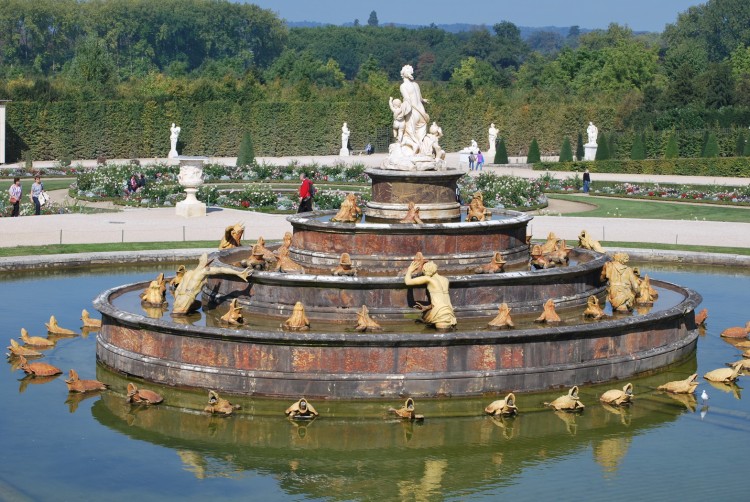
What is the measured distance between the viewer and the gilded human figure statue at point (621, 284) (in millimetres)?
22172

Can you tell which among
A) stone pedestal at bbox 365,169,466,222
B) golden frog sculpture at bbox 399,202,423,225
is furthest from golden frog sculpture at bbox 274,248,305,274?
stone pedestal at bbox 365,169,466,222

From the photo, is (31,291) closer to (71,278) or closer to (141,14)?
(71,278)

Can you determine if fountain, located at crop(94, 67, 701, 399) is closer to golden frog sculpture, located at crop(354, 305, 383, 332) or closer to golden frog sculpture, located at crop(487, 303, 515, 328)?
golden frog sculpture, located at crop(354, 305, 383, 332)

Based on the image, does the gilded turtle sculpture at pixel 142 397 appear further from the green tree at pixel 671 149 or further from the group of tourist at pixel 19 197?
the green tree at pixel 671 149

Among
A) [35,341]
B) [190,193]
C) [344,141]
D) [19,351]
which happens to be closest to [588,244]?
[35,341]

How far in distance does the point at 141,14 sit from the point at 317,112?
3243 inches

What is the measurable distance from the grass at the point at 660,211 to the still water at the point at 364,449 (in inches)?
899

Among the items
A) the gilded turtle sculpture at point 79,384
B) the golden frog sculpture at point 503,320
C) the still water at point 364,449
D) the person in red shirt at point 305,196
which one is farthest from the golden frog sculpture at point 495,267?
the person in red shirt at point 305,196

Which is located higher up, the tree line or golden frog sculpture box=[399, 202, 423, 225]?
the tree line

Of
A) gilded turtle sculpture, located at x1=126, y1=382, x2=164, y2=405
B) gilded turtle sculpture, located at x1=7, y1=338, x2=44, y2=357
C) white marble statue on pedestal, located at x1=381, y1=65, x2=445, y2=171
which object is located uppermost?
white marble statue on pedestal, located at x1=381, y1=65, x2=445, y2=171

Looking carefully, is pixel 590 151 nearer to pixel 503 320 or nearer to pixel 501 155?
pixel 501 155

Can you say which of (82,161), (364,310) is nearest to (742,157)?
(82,161)

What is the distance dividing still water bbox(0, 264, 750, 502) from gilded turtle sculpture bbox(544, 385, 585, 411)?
0.51 ft

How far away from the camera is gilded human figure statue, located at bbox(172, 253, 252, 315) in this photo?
21.6 m
